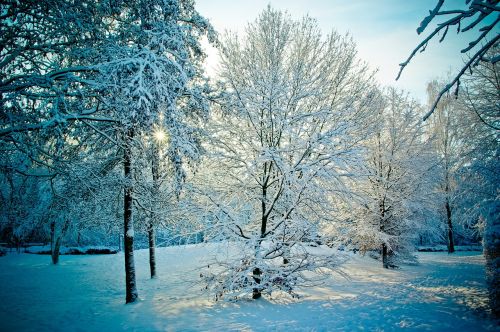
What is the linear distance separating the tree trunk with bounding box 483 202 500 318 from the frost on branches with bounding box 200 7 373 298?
10.6 feet

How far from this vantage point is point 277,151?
606cm

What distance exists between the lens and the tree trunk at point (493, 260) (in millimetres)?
5113

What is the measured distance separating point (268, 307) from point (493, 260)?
524cm

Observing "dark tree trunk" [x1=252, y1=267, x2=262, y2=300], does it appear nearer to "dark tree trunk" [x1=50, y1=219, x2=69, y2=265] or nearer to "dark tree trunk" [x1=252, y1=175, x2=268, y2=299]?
"dark tree trunk" [x1=252, y1=175, x2=268, y2=299]

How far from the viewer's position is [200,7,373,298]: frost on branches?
6.25m

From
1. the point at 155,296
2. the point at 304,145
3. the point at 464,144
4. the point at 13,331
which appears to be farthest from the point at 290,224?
the point at 464,144

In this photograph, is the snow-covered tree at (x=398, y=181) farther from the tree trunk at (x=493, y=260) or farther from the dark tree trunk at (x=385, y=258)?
the tree trunk at (x=493, y=260)

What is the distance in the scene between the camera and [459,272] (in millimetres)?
10344

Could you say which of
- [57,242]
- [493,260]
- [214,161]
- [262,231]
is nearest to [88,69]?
[214,161]

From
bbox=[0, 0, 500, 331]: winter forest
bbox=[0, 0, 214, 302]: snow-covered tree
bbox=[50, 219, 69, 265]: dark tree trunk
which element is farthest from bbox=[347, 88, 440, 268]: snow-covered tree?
bbox=[50, 219, 69, 265]: dark tree trunk

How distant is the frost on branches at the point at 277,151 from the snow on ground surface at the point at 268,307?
776 mm

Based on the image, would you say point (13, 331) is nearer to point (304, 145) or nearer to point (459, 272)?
point (304, 145)

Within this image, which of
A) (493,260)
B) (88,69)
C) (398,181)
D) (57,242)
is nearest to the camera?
(88,69)

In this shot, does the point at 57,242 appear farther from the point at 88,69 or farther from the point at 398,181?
the point at 398,181
